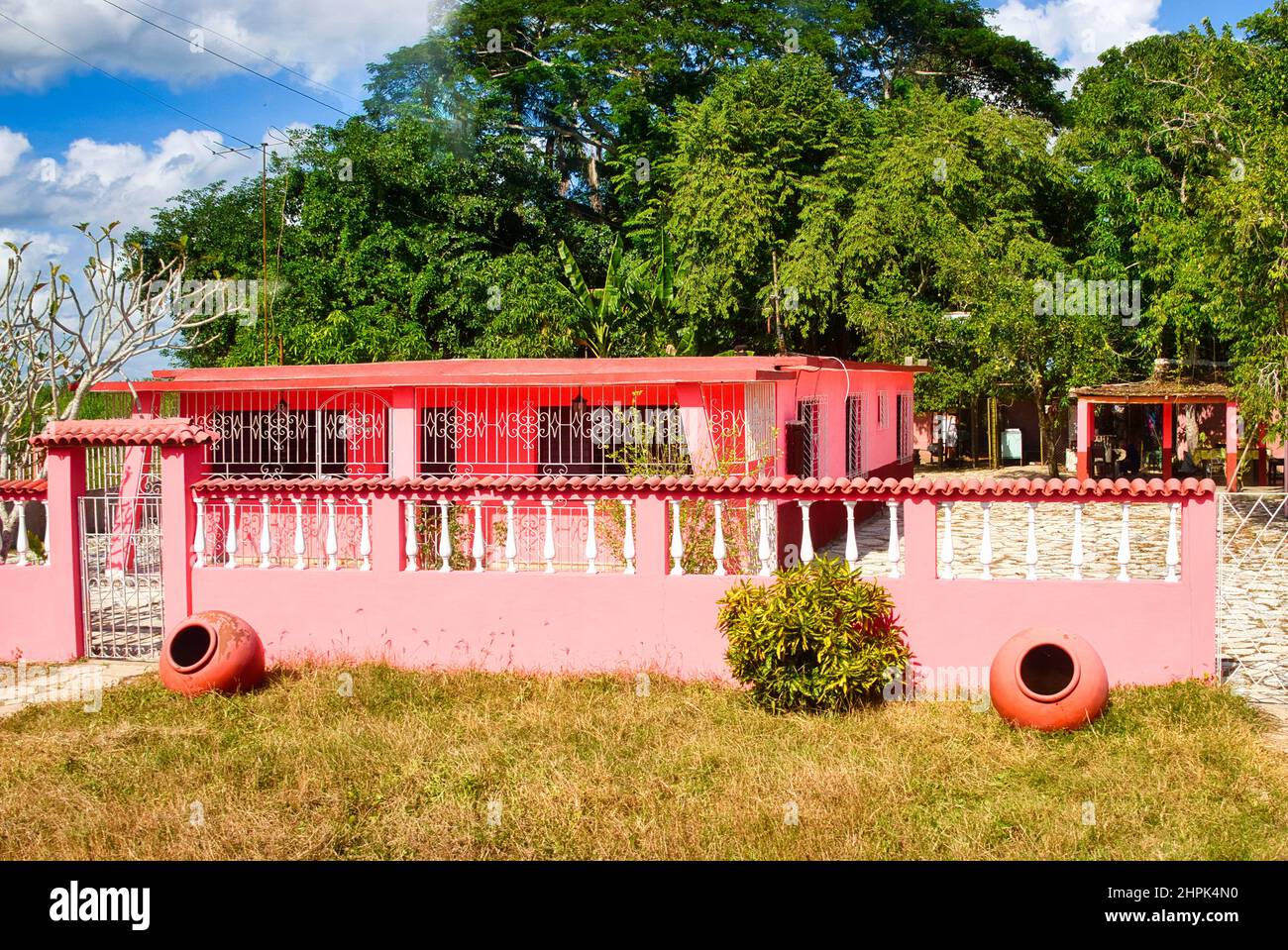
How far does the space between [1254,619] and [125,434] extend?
9386mm

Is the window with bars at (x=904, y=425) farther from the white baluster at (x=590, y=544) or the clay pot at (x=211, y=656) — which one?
the clay pot at (x=211, y=656)

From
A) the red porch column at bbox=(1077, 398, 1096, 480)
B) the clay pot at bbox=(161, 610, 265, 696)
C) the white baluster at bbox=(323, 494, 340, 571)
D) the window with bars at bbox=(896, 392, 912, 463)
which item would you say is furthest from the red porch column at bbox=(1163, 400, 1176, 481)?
the clay pot at bbox=(161, 610, 265, 696)

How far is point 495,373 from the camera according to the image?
1320 centimetres

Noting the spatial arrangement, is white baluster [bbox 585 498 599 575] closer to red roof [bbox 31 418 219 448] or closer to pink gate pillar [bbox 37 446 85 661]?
red roof [bbox 31 418 219 448]

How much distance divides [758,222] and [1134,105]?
330 inches

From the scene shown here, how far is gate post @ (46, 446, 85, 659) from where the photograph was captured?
369 inches

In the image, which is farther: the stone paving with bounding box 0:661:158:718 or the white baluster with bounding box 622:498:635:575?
the white baluster with bounding box 622:498:635:575

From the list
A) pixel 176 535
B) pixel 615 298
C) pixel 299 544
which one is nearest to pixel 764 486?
pixel 299 544

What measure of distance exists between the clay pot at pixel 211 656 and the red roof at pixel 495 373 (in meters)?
5.43

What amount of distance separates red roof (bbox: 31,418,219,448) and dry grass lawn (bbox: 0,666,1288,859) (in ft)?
7.11

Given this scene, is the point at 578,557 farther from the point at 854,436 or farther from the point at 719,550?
the point at 854,436

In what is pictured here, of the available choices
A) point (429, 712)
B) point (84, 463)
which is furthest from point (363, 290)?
point (429, 712)
